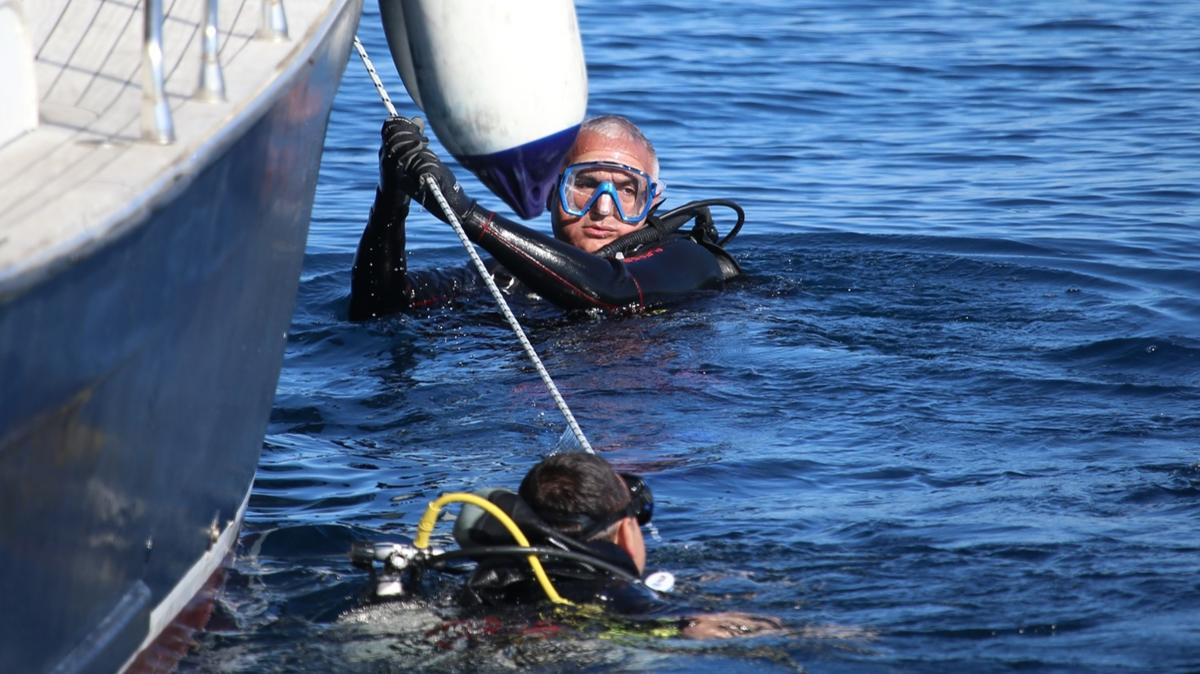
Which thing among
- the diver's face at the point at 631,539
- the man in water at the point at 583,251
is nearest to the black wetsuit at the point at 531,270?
the man in water at the point at 583,251

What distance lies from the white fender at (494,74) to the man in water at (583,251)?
1.48m

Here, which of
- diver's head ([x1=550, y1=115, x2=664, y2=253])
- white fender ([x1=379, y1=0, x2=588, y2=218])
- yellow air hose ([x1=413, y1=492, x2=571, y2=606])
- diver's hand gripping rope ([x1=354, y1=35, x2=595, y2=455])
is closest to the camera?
yellow air hose ([x1=413, y1=492, x2=571, y2=606])

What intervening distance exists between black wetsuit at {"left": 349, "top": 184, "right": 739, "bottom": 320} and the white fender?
1484 mm

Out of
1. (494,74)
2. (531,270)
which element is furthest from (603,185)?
(494,74)

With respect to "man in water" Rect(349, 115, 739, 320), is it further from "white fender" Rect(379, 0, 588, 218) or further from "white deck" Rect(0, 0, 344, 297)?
"white deck" Rect(0, 0, 344, 297)

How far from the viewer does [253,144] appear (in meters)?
3.00

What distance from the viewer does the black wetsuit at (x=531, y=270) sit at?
19.5 ft

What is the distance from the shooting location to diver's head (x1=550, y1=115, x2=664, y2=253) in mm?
6645

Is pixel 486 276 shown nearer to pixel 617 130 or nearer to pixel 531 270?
pixel 531 270

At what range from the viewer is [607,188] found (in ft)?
21.9

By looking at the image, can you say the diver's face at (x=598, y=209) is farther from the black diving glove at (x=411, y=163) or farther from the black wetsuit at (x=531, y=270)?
the black diving glove at (x=411, y=163)

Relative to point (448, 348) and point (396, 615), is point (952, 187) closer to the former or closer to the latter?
point (448, 348)

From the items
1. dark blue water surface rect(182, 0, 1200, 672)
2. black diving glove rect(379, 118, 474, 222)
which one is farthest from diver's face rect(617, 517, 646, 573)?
black diving glove rect(379, 118, 474, 222)

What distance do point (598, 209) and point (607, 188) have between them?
0.10 m
